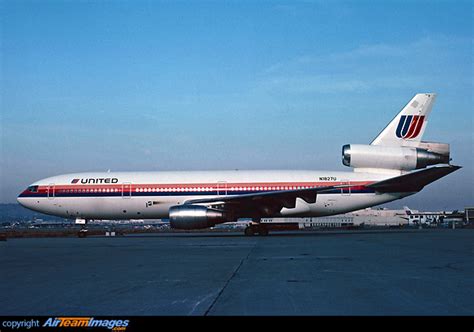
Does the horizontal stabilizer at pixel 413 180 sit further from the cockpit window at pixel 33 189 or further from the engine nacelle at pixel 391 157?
the cockpit window at pixel 33 189

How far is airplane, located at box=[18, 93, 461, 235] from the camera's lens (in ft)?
97.8

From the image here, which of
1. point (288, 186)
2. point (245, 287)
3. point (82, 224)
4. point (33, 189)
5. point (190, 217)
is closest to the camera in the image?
point (245, 287)

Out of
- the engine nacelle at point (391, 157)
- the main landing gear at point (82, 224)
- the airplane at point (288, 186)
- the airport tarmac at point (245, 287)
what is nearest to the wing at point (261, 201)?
the airplane at point (288, 186)

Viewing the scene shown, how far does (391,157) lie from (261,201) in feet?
25.7

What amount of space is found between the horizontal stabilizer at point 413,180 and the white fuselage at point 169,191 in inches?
22.9

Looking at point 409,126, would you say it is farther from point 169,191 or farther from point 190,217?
point 169,191

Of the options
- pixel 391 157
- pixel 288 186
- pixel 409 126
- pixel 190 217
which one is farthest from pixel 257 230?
pixel 409 126

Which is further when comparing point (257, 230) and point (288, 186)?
point (257, 230)

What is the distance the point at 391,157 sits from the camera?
100.0ft

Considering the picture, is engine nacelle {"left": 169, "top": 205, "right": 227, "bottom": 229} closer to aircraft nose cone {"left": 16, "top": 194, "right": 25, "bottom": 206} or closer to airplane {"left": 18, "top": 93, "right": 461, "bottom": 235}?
airplane {"left": 18, "top": 93, "right": 461, "bottom": 235}

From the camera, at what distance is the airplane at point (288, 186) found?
29797 millimetres

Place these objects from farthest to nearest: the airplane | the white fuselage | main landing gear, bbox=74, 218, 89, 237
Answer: main landing gear, bbox=74, 218, 89, 237 < the white fuselage < the airplane

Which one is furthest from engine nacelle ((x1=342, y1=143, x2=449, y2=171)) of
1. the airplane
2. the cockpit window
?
the cockpit window
